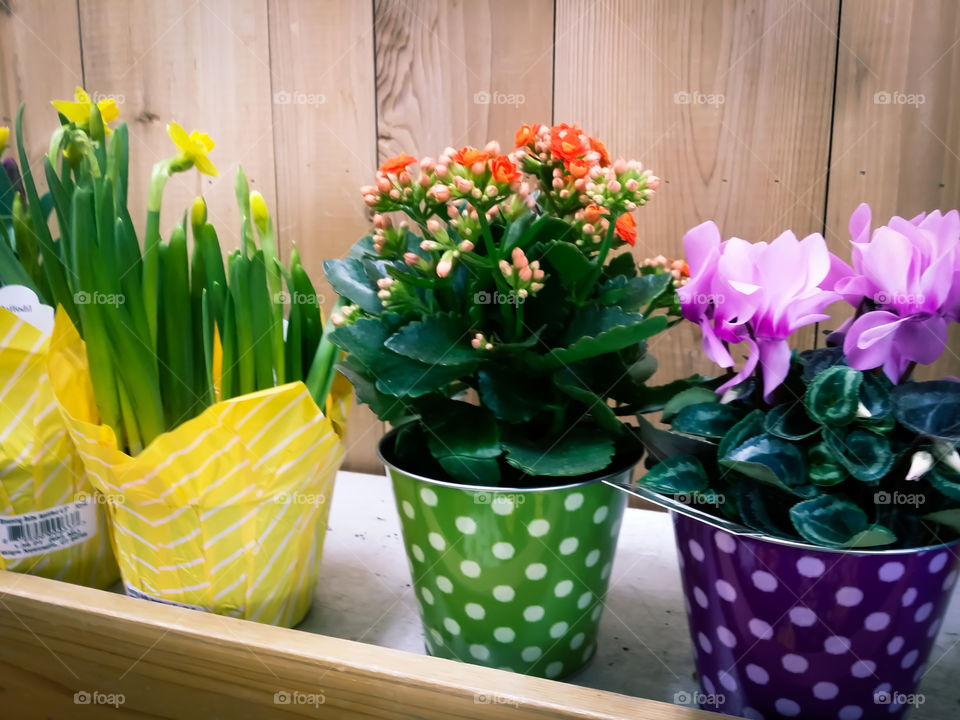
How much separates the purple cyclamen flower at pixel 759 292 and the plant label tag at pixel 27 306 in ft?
1.58

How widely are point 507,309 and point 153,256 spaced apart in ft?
0.84

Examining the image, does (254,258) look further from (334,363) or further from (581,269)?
(581,269)

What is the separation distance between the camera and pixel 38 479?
558 mm

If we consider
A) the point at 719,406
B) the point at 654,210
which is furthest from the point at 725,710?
the point at 654,210

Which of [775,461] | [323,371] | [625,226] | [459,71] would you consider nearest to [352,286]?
[323,371]

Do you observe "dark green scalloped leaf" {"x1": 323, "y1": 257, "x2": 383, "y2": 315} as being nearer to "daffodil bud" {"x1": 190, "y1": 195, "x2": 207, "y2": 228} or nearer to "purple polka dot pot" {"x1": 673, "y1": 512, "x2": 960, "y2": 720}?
"daffodil bud" {"x1": 190, "y1": 195, "x2": 207, "y2": 228}

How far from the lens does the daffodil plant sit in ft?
1.63

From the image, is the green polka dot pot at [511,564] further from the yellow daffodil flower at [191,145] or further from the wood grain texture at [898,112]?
the wood grain texture at [898,112]

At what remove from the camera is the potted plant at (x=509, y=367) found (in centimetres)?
44

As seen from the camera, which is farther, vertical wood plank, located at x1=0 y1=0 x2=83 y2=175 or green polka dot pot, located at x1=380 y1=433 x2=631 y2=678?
vertical wood plank, located at x1=0 y1=0 x2=83 y2=175

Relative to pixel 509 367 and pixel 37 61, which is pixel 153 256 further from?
pixel 37 61

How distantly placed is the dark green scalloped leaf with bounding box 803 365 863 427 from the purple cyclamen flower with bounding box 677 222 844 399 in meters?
0.02

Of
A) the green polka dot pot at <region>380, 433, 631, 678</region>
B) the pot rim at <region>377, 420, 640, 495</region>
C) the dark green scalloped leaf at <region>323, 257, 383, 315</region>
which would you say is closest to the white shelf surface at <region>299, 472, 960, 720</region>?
the green polka dot pot at <region>380, 433, 631, 678</region>

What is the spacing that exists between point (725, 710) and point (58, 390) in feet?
1.62
